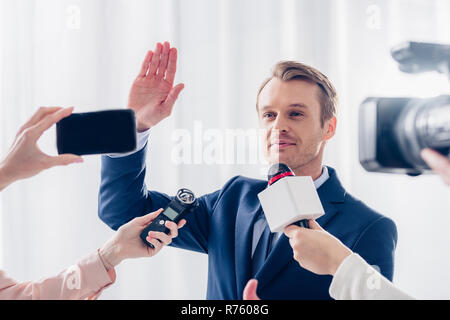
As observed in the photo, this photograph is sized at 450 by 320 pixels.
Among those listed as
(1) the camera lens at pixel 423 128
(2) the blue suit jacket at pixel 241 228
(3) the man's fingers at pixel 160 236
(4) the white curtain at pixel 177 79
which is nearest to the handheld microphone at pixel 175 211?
(3) the man's fingers at pixel 160 236

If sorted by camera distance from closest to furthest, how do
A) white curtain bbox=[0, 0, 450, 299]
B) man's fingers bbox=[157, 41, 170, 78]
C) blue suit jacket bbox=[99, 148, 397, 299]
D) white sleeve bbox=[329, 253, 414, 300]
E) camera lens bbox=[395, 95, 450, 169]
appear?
1. camera lens bbox=[395, 95, 450, 169]
2. white sleeve bbox=[329, 253, 414, 300]
3. blue suit jacket bbox=[99, 148, 397, 299]
4. man's fingers bbox=[157, 41, 170, 78]
5. white curtain bbox=[0, 0, 450, 299]

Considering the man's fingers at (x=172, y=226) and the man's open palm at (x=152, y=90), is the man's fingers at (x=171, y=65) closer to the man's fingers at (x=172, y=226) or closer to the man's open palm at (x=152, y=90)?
the man's open palm at (x=152, y=90)

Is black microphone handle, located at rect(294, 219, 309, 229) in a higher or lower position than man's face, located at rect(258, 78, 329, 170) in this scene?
lower

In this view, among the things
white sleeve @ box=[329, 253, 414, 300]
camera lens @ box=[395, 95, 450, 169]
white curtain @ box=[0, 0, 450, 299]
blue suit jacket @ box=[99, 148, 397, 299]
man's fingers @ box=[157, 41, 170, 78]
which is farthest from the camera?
white curtain @ box=[0, 0, 450, 299]

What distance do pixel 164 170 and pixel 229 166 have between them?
0.65ft

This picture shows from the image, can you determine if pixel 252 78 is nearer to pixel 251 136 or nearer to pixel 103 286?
pixel 251 136

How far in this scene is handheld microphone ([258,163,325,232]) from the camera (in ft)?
2.53

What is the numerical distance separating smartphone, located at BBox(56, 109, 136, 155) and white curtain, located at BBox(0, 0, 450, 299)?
1.53 ft

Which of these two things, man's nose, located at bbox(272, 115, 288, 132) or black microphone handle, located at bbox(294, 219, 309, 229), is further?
man's nose, located at bbox(272, 115, 288, 132)

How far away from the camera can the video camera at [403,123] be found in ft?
2.13

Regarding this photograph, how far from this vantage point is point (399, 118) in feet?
2.24

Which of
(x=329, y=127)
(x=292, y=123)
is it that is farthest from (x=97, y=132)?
(x=329, y=127)

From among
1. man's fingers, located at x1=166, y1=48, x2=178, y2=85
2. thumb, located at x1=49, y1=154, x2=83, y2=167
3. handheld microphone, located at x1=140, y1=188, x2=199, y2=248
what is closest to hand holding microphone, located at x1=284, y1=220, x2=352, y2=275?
handheld microphone, located at x1=140, y1=188, x2=199, y2=248

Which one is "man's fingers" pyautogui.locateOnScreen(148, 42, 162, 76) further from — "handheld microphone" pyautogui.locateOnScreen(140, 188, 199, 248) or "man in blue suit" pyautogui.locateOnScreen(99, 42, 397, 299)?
"handheld microphone" pyautogui.locateOnScreen(140, 188, 199, 248)
